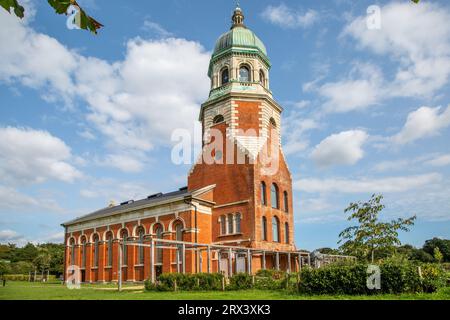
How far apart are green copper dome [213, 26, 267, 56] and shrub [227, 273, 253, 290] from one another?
955 inches

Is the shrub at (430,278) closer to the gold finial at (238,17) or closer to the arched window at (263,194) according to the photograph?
the arched window at (263,194)

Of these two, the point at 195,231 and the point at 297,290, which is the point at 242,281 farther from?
the point at 195,231

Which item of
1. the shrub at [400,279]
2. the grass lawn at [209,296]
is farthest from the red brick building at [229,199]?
the shrub at [400,279]

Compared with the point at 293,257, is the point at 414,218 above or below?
above

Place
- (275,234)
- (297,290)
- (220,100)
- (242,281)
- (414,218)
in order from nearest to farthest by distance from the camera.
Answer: (297,290)
(242,281)
(414,218)
(275,234)
(220,100)

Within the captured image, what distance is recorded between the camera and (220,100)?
126 ft

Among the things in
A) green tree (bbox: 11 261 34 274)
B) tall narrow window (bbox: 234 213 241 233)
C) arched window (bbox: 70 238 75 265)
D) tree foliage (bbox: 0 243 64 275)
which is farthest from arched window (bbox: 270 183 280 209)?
green tree (bbox: 11 261 34 274)

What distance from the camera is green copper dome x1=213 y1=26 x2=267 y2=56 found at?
1537 inches

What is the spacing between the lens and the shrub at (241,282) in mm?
21844

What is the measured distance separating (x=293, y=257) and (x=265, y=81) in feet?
58.3

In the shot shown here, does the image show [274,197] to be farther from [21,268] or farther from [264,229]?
[21,268]

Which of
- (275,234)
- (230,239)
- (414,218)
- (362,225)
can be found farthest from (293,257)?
(414,218)

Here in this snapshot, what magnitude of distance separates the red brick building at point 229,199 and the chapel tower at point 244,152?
92mm

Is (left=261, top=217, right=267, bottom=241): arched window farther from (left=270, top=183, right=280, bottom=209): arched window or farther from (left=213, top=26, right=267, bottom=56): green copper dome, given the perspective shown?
(left=213, top=26, right=267, bottom=56): green copper dome
